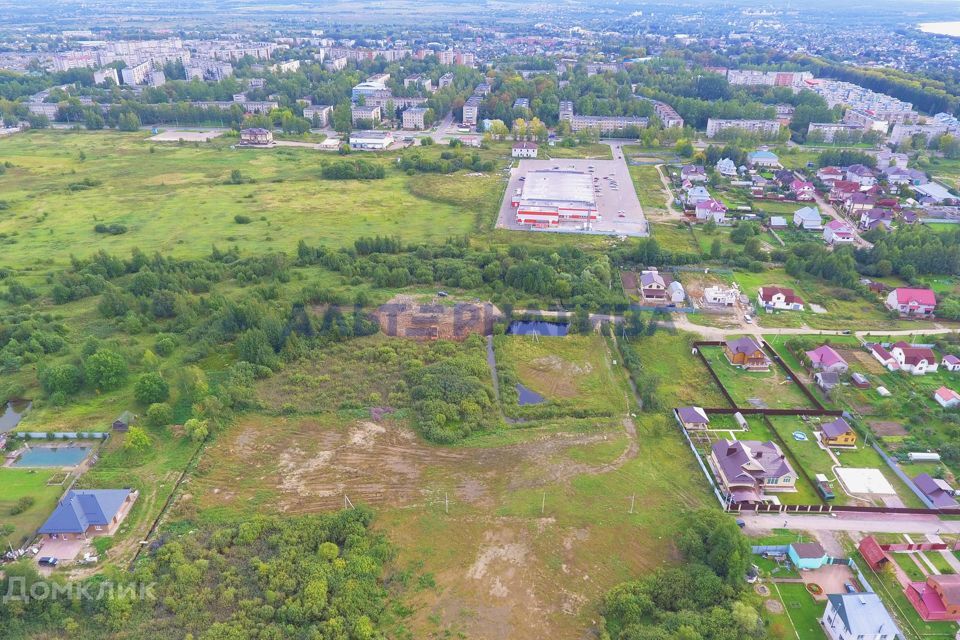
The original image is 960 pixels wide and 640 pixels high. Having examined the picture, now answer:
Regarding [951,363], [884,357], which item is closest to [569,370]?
[884,357]

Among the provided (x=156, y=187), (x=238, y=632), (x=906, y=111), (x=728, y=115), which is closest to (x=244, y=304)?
(x=238, y=632)

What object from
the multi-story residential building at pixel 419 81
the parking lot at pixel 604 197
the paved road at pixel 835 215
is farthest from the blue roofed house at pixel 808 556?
the multi-story residential building at pixel 419 81

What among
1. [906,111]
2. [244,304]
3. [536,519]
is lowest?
[536,519]

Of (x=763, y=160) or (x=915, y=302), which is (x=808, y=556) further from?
(x=763, y=160)

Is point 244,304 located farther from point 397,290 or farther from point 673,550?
point 673,550

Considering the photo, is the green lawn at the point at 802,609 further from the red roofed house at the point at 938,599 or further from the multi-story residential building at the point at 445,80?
the multi-story residential building at the point at 445,80

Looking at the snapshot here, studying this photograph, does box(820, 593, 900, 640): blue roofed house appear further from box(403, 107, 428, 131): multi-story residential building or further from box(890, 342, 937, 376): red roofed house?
box(403, 107, 428, 131): multi-story residential building
